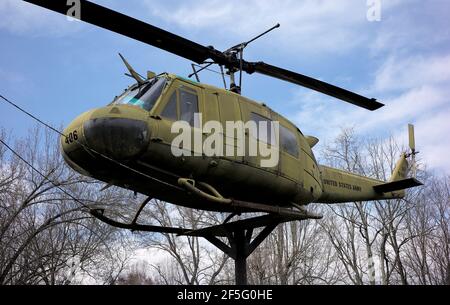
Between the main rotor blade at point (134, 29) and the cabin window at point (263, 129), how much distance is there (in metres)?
1.32

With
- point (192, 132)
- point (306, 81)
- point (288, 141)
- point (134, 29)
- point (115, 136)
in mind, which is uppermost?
point (306, 81)

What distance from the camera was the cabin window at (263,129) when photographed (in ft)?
24.3

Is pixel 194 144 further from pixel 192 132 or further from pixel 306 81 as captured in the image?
pixel 306 81

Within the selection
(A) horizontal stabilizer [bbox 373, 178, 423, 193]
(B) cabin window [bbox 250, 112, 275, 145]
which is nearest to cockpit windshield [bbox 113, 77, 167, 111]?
(B) cabin window [bbox 250, 112, 275, 145]

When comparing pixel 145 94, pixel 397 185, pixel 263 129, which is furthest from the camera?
pixel 397 185

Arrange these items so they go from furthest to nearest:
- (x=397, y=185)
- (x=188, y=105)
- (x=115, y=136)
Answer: (x=397, y=185)
(x=188, y=105)
(x=115, y=136)

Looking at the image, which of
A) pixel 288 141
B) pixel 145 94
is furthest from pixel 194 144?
pixel 288 141

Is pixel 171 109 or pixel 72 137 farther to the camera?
pixel 171 109

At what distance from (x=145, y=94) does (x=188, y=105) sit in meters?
0.65

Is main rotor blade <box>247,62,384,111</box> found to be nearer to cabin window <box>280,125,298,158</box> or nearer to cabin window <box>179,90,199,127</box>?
cabin window <box>280,125,298,158</box>

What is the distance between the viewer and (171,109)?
6438 mm

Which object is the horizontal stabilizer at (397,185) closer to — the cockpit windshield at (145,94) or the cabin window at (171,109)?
the cabin window at (171,109)

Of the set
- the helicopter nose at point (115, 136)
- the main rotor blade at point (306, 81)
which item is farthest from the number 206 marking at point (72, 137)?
the main rotor blade at point (306, 81)

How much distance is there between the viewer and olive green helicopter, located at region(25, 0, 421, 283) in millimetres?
5957
